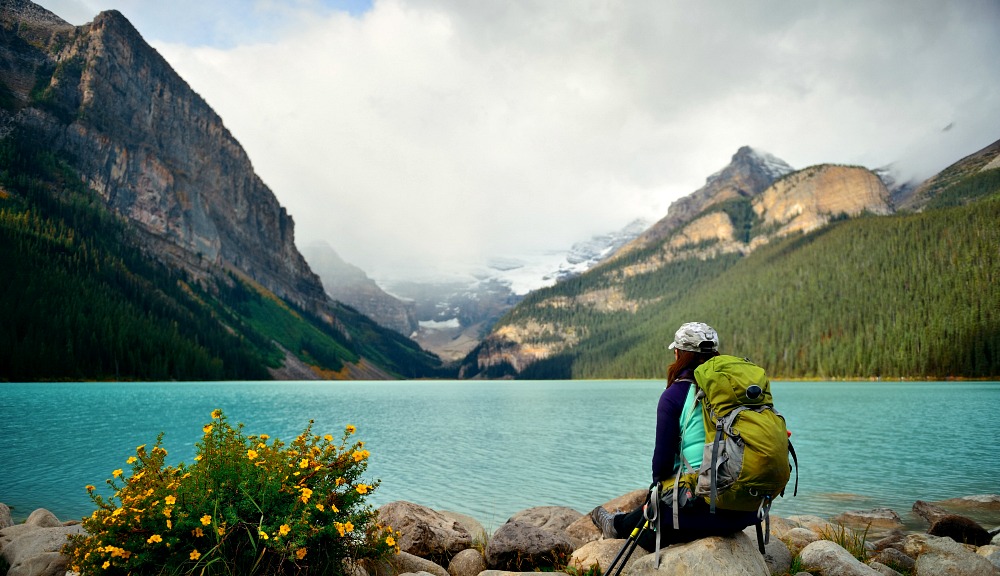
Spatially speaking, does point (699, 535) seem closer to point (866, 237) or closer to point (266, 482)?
point (266, 482)

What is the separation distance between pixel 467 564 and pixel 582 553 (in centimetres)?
219

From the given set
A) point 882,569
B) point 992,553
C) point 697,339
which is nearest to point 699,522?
point 697,339

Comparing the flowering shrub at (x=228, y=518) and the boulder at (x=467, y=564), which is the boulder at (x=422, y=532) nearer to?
the boulder at (x=467, y=564)

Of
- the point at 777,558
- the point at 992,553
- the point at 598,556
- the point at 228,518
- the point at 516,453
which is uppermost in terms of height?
the point at 228,518

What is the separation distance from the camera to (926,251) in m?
158

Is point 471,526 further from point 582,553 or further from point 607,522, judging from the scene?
point 607,522

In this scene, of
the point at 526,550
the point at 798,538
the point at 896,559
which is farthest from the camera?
the point at 798,538

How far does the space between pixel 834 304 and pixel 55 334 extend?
202800mm

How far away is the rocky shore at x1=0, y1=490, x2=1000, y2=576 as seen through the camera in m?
6.59

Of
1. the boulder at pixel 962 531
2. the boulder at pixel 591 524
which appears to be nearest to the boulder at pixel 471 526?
the boulder at pixel 591 524

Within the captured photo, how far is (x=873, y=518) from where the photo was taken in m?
18.2

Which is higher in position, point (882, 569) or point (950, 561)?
point (950, 561)

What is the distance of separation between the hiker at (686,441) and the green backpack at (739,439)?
0.25 m

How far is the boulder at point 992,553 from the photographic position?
10.7 m
